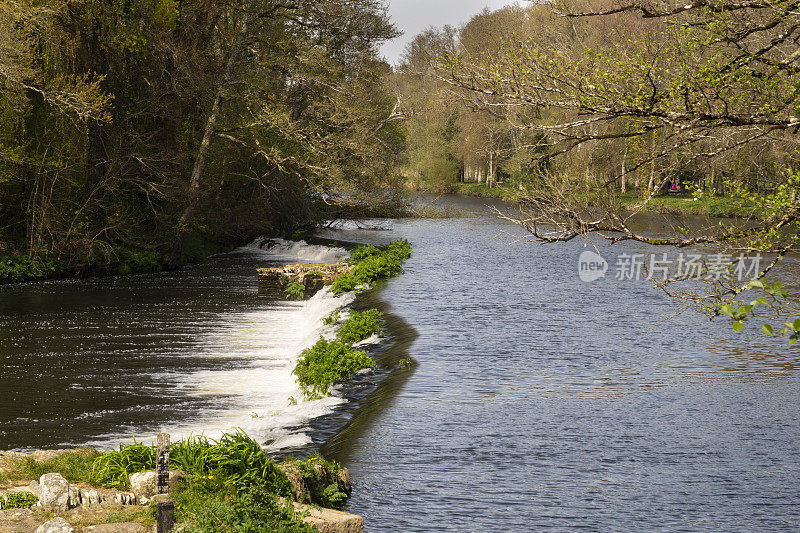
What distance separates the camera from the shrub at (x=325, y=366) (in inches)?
516

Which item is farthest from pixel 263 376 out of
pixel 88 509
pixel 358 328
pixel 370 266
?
pixel 370 266

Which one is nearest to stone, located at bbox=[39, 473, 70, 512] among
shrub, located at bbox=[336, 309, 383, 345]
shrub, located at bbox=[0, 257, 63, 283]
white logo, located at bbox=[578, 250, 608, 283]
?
shrub, located at bbox=[336, 309, 383, 345]

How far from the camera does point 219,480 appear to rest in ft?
23.8

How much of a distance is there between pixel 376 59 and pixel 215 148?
986 cm

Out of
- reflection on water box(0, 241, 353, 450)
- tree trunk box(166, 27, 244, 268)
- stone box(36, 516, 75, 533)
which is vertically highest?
tree trunk box(166, 27, 244, 268)

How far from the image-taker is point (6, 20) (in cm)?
2100

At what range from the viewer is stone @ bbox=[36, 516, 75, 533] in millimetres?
6133

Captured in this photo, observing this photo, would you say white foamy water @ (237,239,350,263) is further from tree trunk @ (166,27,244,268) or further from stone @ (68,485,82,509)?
stone @ (68,485,82,509)

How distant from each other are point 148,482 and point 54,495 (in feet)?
2.51

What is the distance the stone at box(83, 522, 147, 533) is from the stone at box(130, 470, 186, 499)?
64 cm

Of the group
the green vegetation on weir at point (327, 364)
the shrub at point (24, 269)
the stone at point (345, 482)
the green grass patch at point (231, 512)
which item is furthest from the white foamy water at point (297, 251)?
the green grass patch at point (231, 512)

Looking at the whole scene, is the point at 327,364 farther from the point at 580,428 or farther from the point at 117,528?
the point at 117,528

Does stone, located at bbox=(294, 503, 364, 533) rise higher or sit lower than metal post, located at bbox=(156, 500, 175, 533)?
lower

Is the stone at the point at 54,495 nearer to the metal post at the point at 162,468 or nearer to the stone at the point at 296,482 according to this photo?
the metal post at the point at 162,468
